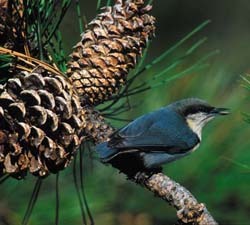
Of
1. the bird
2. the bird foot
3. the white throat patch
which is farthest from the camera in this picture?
the white throat patch

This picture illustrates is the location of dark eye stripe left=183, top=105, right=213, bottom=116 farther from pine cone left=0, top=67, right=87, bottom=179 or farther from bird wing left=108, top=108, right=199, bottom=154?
pine cone left=0, top=67, right=87, bottom=179

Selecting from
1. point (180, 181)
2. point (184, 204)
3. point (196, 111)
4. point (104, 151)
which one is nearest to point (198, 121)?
point (196, 111)

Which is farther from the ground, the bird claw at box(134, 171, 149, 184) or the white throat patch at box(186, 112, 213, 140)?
the bird claw at box(134, 171, 149, 184)

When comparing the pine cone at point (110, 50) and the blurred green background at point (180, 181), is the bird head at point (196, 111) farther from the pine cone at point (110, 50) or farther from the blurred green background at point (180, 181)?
the pine cone at point (110, 50)

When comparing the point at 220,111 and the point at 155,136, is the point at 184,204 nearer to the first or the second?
the point at 155,136

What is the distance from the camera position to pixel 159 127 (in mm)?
1658

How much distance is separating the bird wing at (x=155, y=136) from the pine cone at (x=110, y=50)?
0.20 m

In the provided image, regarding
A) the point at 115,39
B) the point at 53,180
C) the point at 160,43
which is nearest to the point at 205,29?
the point at 160,43

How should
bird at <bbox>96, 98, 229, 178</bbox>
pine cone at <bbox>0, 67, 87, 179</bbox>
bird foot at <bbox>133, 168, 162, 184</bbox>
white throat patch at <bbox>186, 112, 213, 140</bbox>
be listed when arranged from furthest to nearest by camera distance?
white throat patch at <bbox>186, 112, 213, 140</bbox> < bird at <bbox>96, 98, 229, 178</bbox> < bird foot at <bbox>133, 168, 162, 184</bbox> < pine cone at <bbox>0, 67, 87, 179</bbox>

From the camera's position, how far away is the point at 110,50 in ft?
4.57

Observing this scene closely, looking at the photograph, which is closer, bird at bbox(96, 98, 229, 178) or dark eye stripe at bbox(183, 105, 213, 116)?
bird at bbox(96, 98, 229, 178)

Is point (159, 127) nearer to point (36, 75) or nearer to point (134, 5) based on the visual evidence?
point (134, 5)

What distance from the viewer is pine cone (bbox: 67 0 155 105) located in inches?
54.1

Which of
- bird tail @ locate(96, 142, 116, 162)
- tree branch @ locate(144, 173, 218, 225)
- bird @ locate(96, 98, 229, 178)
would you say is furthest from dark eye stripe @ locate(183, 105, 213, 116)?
tree branch @ locate(144, 173, 218, 225)
